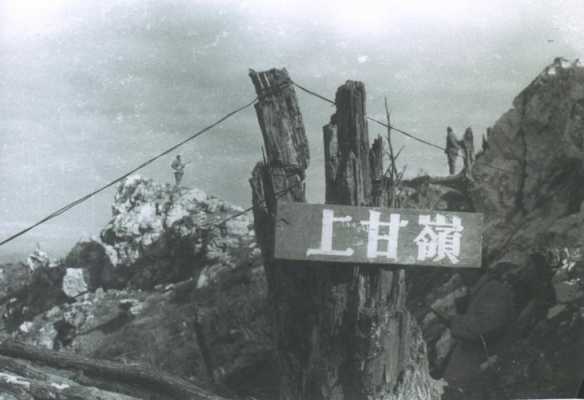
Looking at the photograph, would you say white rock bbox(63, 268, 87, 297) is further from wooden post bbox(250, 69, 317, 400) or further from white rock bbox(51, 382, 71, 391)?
wooden post bbox(250, 69, 317, 400)

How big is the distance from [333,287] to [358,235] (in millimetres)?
530

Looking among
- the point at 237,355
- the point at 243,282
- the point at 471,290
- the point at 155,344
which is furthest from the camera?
the point at 243,282

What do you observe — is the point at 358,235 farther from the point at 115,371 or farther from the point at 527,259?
the point at 527,259

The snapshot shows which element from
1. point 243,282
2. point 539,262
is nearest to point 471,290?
point 539,262

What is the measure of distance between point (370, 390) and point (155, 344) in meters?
8.63

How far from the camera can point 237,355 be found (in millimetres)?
9805

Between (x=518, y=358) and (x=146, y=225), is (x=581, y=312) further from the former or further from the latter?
(x=146, y=225)

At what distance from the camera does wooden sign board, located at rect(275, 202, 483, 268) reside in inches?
186

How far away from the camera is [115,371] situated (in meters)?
5.18

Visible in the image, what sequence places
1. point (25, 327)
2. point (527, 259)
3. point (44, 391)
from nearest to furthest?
point (44, 391), point (527, 259), point (25, 327)

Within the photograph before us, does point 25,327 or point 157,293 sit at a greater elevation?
point 157,293

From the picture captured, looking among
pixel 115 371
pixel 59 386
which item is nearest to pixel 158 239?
pixel 115 371

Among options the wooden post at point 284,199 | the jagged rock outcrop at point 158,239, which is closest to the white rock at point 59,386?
the wooden post at point 284,199

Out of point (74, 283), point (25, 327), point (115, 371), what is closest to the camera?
point (115, 371)
